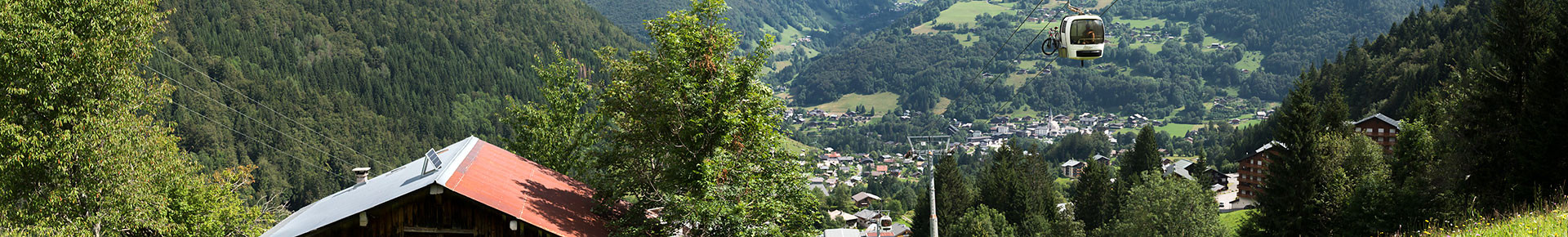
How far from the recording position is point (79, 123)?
79.5 feet

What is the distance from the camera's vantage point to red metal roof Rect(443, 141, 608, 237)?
2464 cm

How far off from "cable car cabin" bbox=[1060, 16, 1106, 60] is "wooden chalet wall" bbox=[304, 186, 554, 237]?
46.7ft

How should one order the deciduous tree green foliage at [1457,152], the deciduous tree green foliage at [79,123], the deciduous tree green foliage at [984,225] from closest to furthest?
the deciduous tree green foliage at [79,123]
the deciduous tree green foliage at [1457,152]
the deciduous tree green foliage at [984,225]

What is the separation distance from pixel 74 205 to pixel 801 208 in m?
17.0

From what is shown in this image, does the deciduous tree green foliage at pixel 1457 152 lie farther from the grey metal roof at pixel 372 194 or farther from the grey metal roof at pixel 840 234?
the grey metal roof at pixel 372 194

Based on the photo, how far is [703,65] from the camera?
26797mm

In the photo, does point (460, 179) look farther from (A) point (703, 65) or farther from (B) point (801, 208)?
(B) point (801, 208)

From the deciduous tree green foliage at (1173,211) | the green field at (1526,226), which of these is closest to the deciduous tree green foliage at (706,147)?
the green field at (1526,226)

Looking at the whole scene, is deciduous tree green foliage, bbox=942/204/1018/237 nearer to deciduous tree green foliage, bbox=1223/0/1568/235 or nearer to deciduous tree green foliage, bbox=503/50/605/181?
deciduous tree green foliage, bbox=1223/0/1568/235

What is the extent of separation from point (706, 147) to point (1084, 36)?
10.4m

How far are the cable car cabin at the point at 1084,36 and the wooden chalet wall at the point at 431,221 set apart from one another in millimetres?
14232

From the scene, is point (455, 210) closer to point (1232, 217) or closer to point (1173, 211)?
point (1173, 211)

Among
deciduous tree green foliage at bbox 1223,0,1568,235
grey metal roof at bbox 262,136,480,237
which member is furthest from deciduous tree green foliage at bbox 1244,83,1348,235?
grey metal roof at bbox 262,136,480,237

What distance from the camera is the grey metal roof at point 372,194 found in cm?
2439
